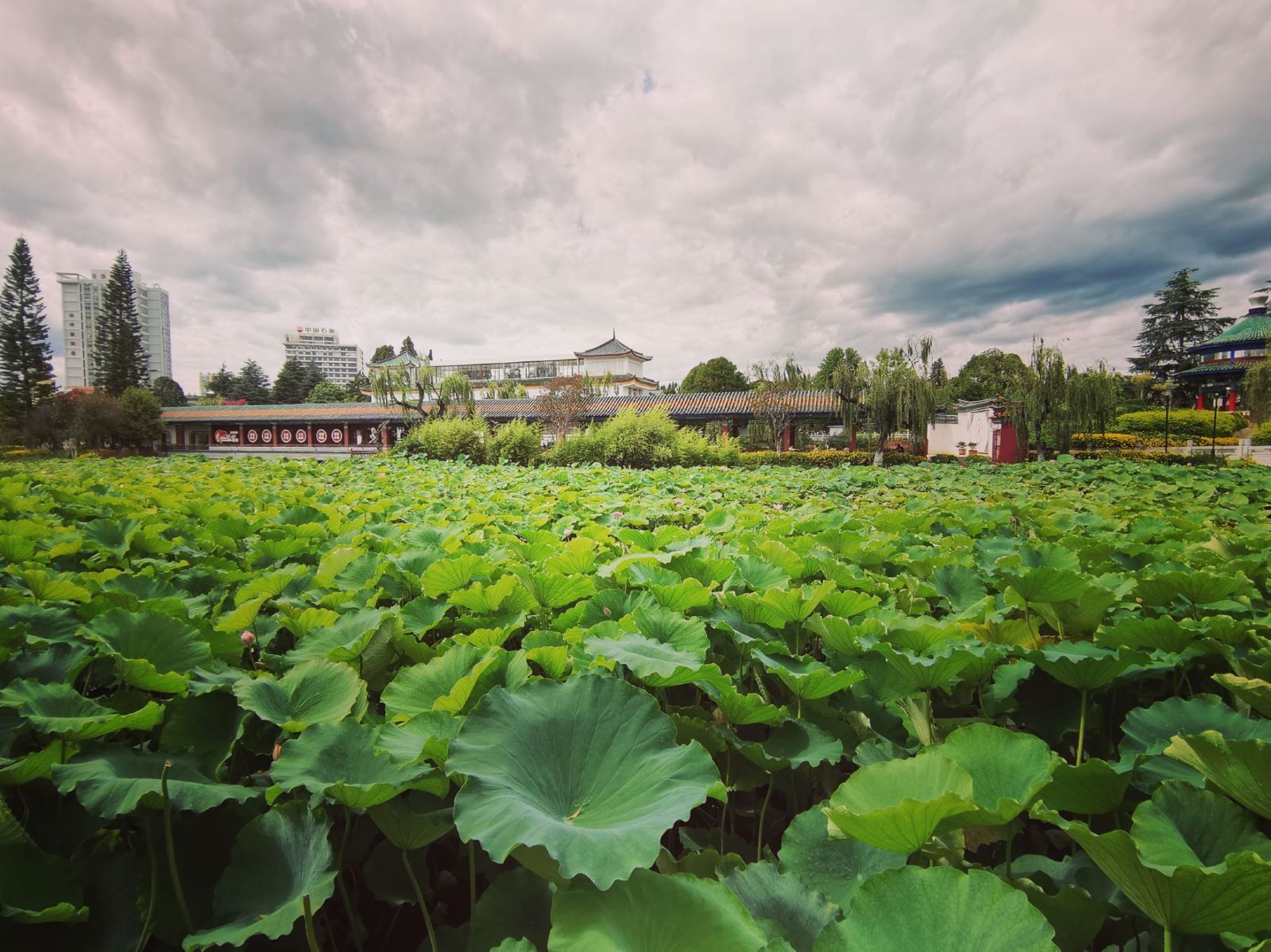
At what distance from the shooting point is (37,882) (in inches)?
21.4

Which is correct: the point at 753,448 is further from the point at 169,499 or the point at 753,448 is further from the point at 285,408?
the point at 285,408

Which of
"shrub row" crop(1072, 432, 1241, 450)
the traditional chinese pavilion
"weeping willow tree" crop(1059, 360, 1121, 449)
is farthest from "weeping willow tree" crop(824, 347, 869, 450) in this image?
the traditional chinese pavilion

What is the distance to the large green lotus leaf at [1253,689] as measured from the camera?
745 millimetres

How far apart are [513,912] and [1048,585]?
105 cm

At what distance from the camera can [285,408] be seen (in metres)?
32.2

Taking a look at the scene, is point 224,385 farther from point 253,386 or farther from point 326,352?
point 326,352

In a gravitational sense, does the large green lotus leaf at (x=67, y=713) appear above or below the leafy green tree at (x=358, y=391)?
below

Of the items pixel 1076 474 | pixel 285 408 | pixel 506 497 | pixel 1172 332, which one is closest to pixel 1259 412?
pixel 1172 332

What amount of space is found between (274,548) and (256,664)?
1.96ft

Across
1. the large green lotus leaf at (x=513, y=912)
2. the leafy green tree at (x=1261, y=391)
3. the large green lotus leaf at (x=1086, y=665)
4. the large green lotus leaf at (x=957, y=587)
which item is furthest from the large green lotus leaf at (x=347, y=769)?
the leafy green tree at (x=1261, y=391)

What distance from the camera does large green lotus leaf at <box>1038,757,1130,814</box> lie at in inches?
23.9

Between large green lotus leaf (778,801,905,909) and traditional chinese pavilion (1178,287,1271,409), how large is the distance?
39071mm

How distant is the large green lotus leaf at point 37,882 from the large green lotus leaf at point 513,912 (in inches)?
12.9

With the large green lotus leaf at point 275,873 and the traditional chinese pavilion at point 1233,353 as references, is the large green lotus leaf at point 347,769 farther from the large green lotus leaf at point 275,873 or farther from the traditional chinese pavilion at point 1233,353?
the traditional chinese pavilion at point 1233,353
